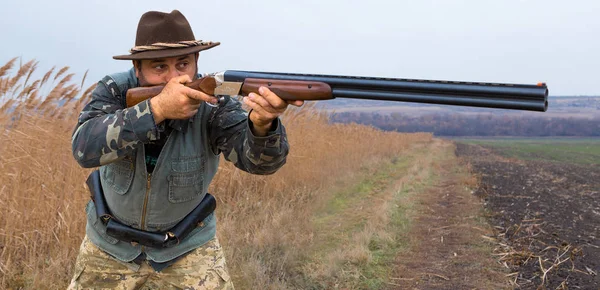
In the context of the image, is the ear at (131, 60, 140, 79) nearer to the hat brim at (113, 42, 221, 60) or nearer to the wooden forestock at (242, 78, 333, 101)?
the hat brim at (113, 42, 221, 60)

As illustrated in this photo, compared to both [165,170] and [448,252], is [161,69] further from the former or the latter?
[448,252]

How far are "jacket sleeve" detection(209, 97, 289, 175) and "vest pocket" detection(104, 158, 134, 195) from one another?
484 mm

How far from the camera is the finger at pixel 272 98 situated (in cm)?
A: 271

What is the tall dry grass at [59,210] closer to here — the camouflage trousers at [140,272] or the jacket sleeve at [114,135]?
the camouflage trousers at [140,272]

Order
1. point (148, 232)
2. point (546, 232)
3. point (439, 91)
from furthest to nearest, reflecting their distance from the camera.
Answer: point (546, 232) → point (148, 232) → point (439, 91)

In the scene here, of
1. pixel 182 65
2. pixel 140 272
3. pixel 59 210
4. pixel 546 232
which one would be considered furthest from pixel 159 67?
pixel 546 232

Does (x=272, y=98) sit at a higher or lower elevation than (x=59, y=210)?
higher

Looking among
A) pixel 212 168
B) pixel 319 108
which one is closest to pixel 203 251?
pixel 212 168

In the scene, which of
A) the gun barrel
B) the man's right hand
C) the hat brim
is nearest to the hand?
the gun barrel

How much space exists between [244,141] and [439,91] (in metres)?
1.11

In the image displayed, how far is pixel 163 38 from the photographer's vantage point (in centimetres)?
298

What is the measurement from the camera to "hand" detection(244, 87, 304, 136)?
8.93ft

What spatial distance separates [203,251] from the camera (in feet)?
10.3

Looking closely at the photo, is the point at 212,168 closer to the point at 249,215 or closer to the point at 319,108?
the point at 249,215
